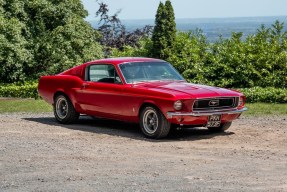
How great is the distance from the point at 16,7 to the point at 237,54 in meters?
9.44

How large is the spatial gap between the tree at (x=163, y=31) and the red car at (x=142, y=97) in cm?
960

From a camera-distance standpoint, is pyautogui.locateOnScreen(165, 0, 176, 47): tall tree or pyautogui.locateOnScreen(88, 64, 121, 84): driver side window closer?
pyautogui.locateOnScreen(88, 64, 121, 84): driver side window

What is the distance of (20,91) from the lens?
24.5 meters

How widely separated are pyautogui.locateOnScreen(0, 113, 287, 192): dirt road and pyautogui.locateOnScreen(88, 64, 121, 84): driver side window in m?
0.98

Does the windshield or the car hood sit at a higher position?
the windshield

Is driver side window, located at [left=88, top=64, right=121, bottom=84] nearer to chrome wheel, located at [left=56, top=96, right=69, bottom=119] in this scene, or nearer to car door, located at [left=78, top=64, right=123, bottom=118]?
car door, located at [left=78, top=64, right=123, bottom=118]

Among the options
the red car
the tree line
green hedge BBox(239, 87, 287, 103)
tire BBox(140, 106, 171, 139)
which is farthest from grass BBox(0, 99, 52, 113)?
tire BBox(140, 106, 171, 139)

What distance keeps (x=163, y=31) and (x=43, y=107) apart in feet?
22.7

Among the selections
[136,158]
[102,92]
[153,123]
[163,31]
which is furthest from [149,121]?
[163,31]

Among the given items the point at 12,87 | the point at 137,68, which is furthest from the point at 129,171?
the point at 12,87

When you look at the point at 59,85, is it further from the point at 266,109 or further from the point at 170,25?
the point at 170,25

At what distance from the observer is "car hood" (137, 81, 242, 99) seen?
40.4 feet

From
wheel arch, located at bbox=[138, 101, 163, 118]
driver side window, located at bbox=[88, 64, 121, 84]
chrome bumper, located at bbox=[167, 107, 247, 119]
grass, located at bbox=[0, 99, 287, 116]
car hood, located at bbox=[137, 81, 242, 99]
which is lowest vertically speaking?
grass, located at bbox=[0, 99, 287, 116]

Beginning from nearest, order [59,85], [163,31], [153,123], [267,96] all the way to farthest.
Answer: [153,123] → [59,85] → [267,96] → [163,31]
